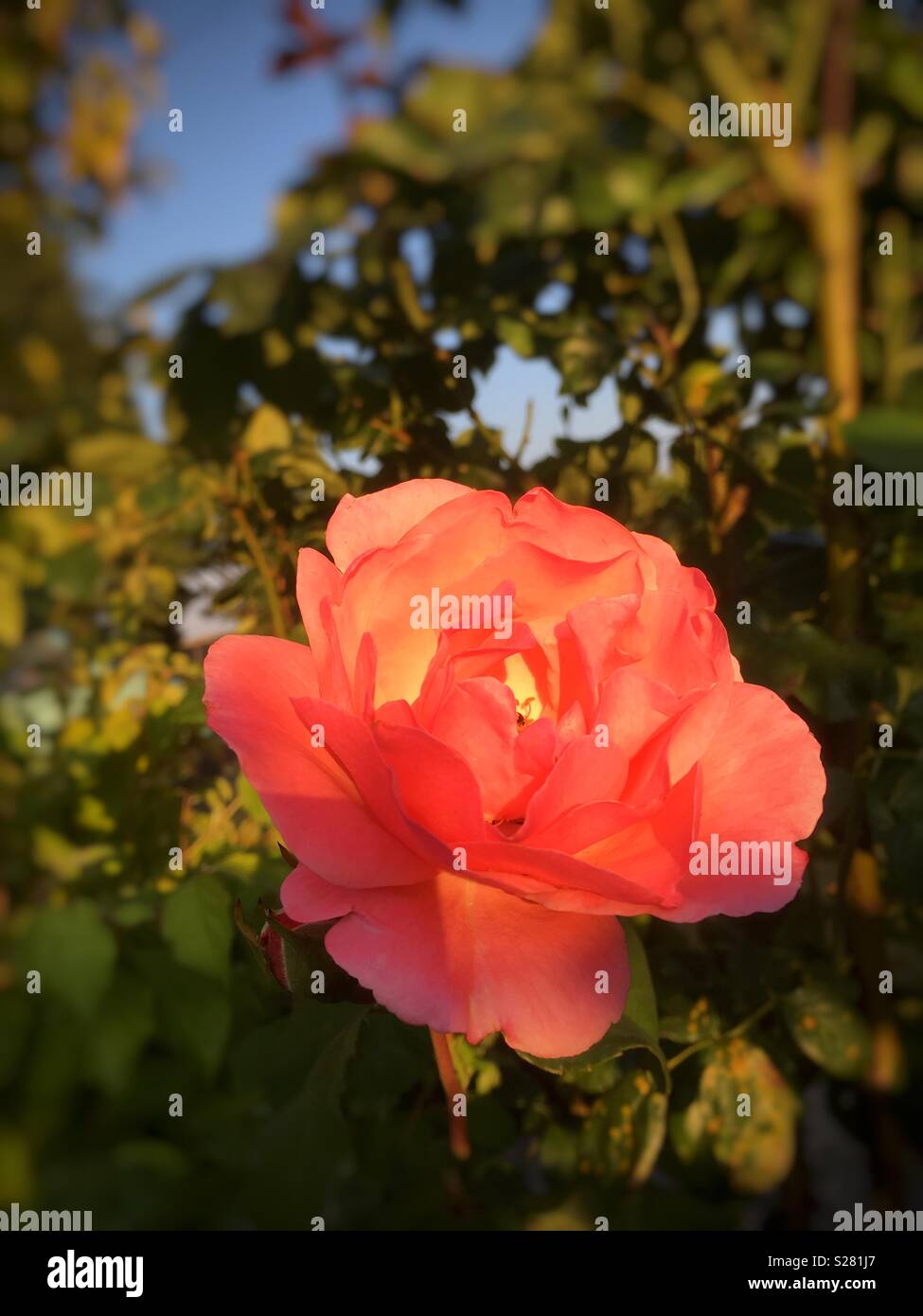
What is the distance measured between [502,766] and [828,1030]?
0.31 metres

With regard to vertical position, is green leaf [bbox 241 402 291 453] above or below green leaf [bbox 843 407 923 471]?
above

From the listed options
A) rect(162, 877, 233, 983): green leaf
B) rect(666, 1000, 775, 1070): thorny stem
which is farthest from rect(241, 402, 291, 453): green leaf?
rect(666, 1000, 775, 1070): thorny stem

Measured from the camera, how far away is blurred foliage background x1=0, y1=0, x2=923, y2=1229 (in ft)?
1.61

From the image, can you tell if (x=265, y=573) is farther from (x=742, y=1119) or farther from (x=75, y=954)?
(x=742, y=1119)

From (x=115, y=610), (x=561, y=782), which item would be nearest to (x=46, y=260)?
(x=115, y=610)

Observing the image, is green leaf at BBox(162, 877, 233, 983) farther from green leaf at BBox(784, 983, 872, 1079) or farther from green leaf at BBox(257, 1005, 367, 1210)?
green leaf at BBox(784, 983, 872, 1079)

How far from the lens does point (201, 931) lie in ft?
1.56

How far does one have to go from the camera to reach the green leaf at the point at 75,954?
1.65ft

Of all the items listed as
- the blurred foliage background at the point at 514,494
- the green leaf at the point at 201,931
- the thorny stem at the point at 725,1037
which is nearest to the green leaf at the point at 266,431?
the blurred foliage background at the point at 514,494

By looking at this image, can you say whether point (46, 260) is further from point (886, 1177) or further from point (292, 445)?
point (886, 1177)

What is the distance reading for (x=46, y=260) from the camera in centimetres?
173

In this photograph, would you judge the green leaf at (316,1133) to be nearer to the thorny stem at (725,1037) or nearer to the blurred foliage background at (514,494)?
the blurred foliage background at (514,494)

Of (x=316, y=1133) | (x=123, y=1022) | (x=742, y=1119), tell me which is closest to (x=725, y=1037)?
(x=742, y=1119)
